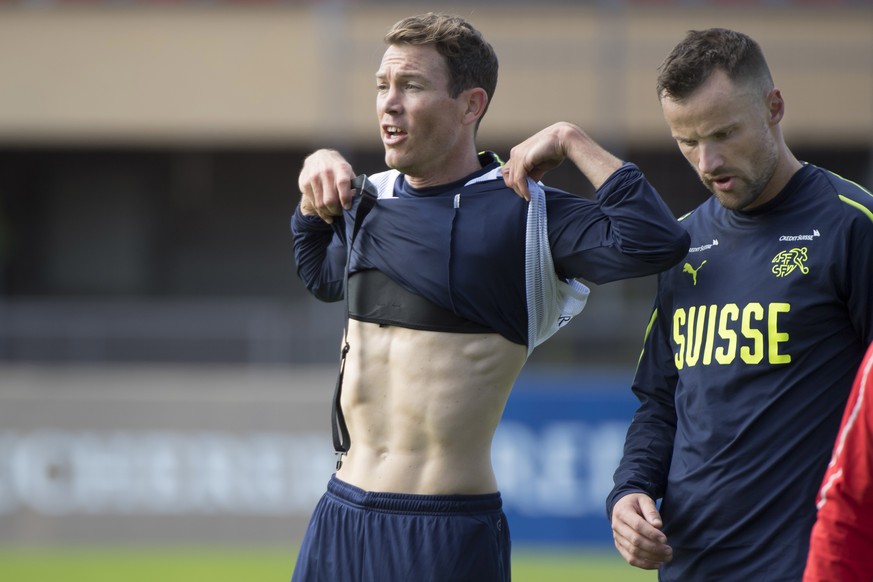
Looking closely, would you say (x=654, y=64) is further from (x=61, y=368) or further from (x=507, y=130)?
(x=61, y=368)

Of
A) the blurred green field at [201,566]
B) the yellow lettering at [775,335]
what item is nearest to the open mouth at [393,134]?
the yellow lettering at [775,335]

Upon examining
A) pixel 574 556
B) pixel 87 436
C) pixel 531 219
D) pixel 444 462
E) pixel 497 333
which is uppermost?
pixel 531 219

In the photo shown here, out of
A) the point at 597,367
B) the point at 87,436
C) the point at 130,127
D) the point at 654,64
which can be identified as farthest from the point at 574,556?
the point at 130,127

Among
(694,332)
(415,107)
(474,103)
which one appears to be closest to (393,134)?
(415,107)

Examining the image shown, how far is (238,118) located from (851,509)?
1517 centimetres

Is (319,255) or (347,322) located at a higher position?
(319,255)

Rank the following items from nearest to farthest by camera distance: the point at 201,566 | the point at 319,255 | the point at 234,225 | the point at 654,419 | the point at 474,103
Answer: the point at 654,419 < the point at 474,103 < the point at 319,255 < the point at 201,566 < the point at 234,225

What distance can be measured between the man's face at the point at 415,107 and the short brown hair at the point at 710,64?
0.60 metres

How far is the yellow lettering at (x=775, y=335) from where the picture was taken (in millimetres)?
2996

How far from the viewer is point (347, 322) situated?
11.6ft

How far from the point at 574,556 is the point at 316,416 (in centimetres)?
236

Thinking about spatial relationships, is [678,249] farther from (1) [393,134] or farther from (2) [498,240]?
(1) [393,134]

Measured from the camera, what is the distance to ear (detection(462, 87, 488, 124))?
3474 millimetres

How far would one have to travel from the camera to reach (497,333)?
337cm
